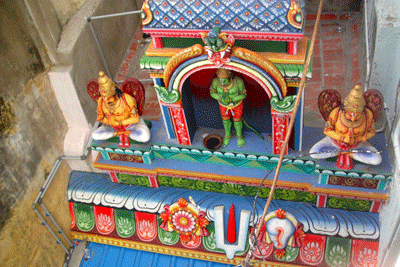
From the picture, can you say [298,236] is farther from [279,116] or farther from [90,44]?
[90,44]

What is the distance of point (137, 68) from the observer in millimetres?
7586

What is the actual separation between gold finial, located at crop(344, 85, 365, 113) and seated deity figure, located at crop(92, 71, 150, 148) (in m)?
2.43

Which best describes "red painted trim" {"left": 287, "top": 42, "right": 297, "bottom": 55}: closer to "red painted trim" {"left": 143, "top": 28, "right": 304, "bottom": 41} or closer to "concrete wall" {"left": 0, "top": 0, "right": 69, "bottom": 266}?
"red painted trim" {"left": 143, "top": 28, "right": 304, "bottom": 41}

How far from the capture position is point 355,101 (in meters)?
3.99

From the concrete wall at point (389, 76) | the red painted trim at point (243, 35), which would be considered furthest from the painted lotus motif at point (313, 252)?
the red painted trim at point (243, 35)

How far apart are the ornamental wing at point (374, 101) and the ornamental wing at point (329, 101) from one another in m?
0.29

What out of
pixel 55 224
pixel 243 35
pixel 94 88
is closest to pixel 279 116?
pixel 243 35

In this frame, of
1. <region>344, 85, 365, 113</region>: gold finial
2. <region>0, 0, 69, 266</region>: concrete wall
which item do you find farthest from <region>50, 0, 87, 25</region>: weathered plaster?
<region>344, 85, 365, 113</region>: gold finial

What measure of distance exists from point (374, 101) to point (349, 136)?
444mm

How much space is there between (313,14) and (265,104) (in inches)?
157

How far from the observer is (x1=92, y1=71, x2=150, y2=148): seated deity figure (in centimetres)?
481

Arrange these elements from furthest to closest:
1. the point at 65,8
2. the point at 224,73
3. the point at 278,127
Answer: the point at 65,8 < the point at 278,127 < the point at 224,73

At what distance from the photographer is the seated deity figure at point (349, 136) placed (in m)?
4.16

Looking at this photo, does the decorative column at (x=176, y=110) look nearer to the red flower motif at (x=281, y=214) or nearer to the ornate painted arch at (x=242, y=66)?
the ornate painted arch at (x=242, y=66)
